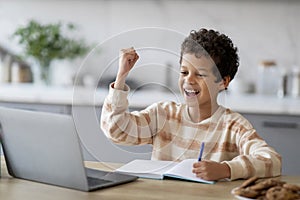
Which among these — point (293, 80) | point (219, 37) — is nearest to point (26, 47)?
point (293, 80)

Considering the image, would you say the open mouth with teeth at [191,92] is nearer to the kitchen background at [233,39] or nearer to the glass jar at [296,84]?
the kitchen background at [233,39]

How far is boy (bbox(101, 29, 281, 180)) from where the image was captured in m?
1.76

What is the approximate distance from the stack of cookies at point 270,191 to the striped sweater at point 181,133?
297mm

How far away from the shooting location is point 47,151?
5.36ft

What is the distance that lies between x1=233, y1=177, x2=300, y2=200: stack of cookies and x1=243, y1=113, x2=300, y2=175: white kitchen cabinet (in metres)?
1.90

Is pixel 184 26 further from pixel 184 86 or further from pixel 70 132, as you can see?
pixel 70 132

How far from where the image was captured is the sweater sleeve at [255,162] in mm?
1729

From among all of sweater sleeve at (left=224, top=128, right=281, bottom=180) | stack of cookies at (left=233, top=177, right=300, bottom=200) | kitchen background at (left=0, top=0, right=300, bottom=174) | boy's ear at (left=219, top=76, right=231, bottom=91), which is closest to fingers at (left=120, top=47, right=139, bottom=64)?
boy's ear at (left=219, top=76, right=231, bottom=91)

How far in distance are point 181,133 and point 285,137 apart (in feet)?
5.04

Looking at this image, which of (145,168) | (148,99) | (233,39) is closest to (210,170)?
(145,168)

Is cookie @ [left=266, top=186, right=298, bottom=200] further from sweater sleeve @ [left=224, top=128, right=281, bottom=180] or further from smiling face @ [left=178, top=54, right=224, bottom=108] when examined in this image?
smiling face @ [left=178, top=54, right=224, bottom=108]

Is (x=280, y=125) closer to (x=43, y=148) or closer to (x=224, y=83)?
(x=224, y=83)

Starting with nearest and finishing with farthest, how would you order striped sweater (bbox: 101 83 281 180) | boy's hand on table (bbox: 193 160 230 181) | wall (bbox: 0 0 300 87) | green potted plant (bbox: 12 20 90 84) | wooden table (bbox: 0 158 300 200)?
1. wooden table (bbox: 0 158 300 200)
2. boy's hand on table (bbox: 193 160 230 181)
3. striped sweater (bbox: 101 83 281 180)
4. wall (bbox: 0 0 300 87)
5. green potted plant (bbox: 12 20 90 84)

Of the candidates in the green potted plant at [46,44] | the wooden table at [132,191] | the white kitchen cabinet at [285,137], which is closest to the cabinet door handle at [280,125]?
the white kitchen cabinet at [285,137]
